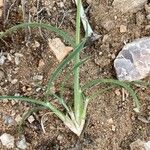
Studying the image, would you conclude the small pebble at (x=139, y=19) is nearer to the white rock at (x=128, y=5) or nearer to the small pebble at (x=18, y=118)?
the white rock at (x=128, y=5)

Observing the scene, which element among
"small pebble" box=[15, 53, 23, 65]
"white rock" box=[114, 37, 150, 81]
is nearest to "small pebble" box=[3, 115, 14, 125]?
"small pebble" box=[15, 53, 23, 65]

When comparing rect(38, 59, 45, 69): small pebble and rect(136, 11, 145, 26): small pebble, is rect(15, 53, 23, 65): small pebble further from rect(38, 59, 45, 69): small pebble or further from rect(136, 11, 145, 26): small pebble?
rect(136, 11, 145, 26): small pebble

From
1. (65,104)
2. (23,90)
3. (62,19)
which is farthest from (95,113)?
(62,19)

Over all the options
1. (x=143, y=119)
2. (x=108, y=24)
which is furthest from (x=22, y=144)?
(x=108, y=24)

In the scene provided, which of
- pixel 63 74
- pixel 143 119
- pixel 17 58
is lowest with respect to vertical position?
pixel 143 119

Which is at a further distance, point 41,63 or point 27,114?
point 41,63

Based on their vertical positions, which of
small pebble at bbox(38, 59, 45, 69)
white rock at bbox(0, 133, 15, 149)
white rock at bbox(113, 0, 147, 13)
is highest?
white rock at bbox(113, 0, 147, 13)

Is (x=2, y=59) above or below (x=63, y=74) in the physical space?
above

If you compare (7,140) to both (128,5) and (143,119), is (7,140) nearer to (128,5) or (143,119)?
(143,119)
